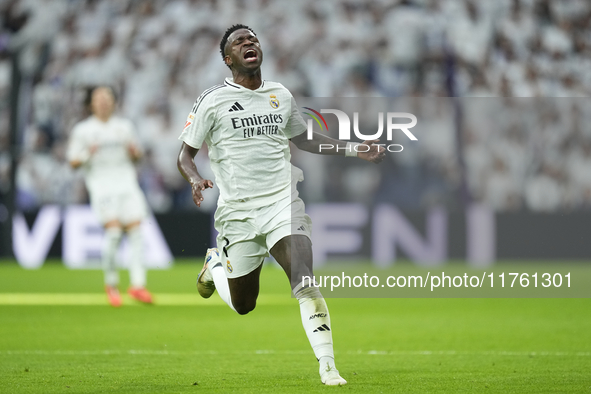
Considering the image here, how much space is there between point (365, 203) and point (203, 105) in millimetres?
10065

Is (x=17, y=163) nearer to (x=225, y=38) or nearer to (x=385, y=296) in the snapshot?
(x=385, y=296)

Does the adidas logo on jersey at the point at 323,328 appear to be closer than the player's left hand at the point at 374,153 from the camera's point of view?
Yes

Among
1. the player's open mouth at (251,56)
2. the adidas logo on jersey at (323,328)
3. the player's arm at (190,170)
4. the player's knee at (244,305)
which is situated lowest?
the player's knee at (244,305)

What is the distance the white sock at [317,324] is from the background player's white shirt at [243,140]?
2.04 feet

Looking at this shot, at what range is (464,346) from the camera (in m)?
7.02

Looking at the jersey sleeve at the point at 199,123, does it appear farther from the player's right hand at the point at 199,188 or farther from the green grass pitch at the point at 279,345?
the green grass pitch at the point at 279,345

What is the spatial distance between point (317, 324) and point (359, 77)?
13.0 metres

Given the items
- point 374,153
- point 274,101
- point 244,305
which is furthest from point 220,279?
point 374,153

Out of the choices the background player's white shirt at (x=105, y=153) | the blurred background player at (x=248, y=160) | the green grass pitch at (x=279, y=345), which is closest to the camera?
the green grass pitch at (x=279, y=345)

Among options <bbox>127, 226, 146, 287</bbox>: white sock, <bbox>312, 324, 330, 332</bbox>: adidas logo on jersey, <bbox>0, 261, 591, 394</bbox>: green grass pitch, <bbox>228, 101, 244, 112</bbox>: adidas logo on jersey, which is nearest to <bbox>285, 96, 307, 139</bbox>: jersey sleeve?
<bbox>228, 101, 244, 112</bbox>: adidas logo on jersey

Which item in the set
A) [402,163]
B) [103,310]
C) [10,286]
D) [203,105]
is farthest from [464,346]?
[402,163]

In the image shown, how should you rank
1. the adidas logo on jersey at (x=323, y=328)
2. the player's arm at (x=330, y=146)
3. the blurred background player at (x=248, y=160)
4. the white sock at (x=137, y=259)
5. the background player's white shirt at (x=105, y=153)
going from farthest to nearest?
the background player's white shirt at (x=105, y=153) → the white sock at (x=137, y=259) → the player's arm at (x=330, y=146) → the blurred background player at (x=248, y=160) → the adidas logo on jersey at (x=323, y=328)

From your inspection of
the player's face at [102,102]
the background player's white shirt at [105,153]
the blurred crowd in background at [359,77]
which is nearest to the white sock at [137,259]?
the background player's white shirt at [105,153]

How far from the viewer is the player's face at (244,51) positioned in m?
5.39
